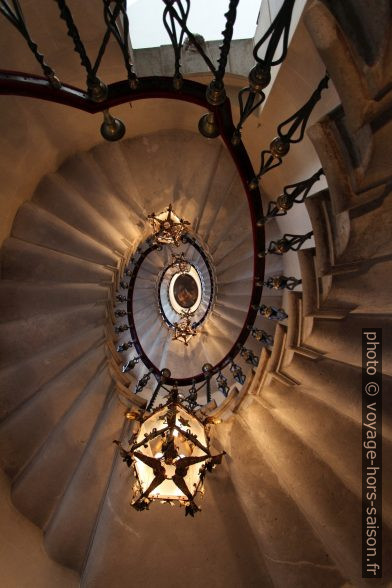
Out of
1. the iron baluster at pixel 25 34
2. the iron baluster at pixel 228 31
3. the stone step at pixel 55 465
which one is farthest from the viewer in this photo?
the stone step at pixel 55 465

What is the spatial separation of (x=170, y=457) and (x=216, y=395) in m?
2.32

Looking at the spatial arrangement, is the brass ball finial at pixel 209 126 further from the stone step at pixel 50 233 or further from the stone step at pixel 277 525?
the stone step at pixel 277 525

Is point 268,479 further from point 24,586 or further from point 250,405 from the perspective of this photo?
point 24,586

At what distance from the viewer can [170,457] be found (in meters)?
2.39

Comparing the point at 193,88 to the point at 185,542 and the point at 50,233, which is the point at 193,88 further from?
the point at 185,542

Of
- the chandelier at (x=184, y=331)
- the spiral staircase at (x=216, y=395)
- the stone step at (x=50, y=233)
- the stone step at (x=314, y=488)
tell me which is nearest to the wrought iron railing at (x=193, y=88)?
the spiral staircase at (x=216, y=395)

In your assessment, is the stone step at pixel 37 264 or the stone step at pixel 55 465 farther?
the stone step at pixel 37 264

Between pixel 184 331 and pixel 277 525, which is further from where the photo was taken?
pixel 184 331

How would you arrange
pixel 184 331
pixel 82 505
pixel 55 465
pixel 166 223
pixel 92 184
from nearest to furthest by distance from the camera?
pixel 82 505, pixel 55 465, pixel 92 184, pixel 166 223, pixel 184 331

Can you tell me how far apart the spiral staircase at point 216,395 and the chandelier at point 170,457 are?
90 centimetres

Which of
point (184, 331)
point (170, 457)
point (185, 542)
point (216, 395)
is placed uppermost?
point (184, 331)

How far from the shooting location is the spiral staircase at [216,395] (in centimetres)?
213

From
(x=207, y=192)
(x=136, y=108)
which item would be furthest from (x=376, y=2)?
(x=207, y=192)

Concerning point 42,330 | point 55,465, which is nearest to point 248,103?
point 42,330
